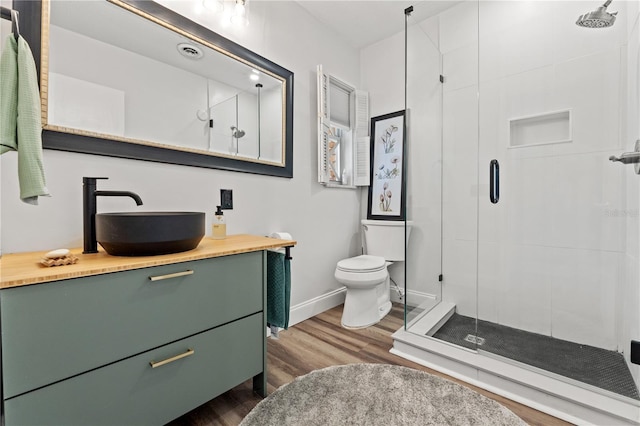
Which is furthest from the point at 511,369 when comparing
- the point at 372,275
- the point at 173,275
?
the point at 173,275

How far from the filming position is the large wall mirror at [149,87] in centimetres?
122

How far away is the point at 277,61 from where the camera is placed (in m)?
2.15

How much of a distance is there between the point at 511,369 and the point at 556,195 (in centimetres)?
122

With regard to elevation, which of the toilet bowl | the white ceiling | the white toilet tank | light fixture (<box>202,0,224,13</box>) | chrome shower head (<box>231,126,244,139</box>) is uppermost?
the white ceiling

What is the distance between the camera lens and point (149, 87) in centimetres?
149

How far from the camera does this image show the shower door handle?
6.58 ft

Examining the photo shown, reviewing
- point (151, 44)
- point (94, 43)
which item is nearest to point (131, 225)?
point (94, 43)

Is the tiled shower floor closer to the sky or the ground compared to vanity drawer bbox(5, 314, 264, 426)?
closer to the ground

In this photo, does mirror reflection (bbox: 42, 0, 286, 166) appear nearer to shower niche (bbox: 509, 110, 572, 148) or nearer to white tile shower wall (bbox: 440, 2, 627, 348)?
white tile shower wall (bbox: 440, 2, 627, 348)

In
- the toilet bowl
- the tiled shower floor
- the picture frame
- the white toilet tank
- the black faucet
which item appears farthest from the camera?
the picture frame

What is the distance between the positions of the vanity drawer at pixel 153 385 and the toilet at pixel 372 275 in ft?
3.13

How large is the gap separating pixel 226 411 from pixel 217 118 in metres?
1.60

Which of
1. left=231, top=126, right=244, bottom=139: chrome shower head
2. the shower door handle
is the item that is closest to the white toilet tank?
the shower door handle

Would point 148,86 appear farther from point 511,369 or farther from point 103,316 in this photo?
point 511,369
